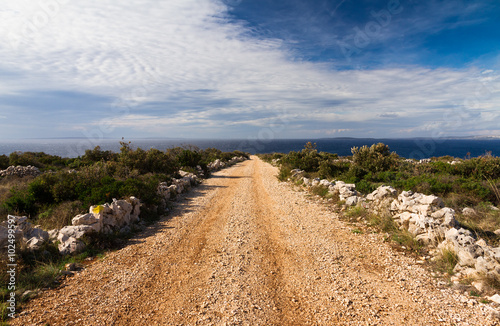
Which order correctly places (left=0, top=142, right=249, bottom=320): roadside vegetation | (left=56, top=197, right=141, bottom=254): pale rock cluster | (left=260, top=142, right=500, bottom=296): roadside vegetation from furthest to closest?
(left=260, top=142, right=500, bottom=296): roadside vegetation → (left=56, top=197, right=141, bottom=254): pale rock cluster → (left=0, top=142, right=249, bottom=320): roadside vegetation

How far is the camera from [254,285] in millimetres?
4609

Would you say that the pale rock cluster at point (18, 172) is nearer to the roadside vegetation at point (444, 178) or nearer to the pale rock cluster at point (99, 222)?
the pale rock cluster at point (99, 222)

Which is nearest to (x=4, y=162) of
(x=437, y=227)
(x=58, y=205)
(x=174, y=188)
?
(x=58, y=205)

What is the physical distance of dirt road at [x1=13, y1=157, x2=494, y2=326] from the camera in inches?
147

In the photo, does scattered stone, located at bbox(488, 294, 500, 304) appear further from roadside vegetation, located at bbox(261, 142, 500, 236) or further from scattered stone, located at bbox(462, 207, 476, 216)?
scattered stone, located at bbox(462, 207, 476, 216)

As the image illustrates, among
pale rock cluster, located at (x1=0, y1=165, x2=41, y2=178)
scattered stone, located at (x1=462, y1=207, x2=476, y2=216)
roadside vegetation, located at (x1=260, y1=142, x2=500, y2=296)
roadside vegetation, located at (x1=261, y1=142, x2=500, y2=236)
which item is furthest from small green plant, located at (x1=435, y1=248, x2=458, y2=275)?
pale rock cluster, located at (x1=0, y1=165, x2=41, y2=178)

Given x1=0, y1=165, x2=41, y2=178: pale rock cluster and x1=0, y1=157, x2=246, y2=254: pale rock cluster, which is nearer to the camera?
x1=0, y1=157, x2=246, y2=254: pale rock cluster

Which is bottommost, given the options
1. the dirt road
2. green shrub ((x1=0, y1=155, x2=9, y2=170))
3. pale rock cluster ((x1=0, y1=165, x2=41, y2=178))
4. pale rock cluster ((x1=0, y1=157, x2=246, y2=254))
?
the dirt road

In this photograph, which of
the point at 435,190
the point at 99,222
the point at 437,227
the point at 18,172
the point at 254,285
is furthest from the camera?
the point at 18,172

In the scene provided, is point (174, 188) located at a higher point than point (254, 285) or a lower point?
higher

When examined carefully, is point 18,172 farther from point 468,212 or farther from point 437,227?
point 468,212

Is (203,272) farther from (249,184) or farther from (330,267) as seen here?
(249,184)

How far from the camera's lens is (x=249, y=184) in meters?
16.3

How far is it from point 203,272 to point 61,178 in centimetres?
772
